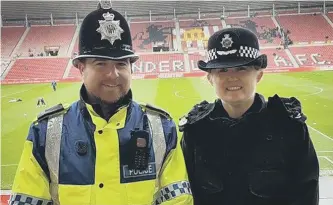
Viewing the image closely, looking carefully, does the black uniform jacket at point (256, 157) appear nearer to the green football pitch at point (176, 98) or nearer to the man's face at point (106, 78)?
the man's face at point (106, 78)

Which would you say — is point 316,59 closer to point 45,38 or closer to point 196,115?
point 45,38

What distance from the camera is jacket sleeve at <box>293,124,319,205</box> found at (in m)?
1.36

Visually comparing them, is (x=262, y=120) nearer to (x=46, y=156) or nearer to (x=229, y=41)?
(x=229, y=41)

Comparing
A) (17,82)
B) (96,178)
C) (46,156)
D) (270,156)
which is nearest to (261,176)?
(270,156)

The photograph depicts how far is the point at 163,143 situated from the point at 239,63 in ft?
1.23

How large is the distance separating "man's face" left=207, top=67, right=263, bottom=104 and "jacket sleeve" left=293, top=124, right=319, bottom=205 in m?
0.22

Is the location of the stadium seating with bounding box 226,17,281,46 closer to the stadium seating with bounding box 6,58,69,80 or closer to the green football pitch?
the green football pitch

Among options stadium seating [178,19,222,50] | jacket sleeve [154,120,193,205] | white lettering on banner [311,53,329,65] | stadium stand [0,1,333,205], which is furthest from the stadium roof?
jacket sleeve [154,120,193,205]

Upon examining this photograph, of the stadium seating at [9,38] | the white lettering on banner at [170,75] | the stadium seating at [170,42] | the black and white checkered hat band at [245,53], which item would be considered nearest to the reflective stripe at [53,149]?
the black and white checkered hat band at [245,53]

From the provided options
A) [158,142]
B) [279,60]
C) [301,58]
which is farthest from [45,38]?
[158,142]

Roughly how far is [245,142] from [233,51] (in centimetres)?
31

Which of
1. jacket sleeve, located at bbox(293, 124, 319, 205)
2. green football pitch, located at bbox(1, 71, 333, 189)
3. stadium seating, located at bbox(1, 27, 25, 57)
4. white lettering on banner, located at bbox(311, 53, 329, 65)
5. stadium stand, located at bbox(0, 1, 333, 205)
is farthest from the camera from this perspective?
stadium seating, located at bbox(1, 27, 25, 57)

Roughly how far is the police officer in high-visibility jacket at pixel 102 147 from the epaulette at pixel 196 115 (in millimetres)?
214

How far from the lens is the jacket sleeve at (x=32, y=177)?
1.14 metres
